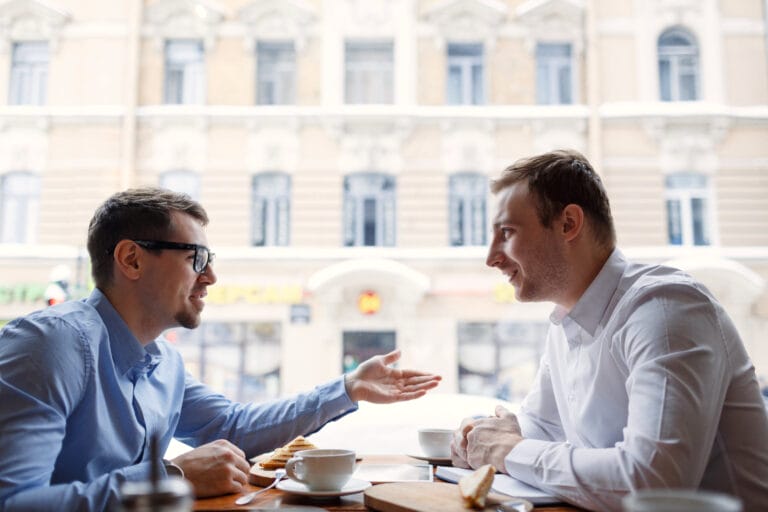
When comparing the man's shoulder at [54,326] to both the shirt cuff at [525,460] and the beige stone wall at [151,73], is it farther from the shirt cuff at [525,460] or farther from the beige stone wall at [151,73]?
the beige stone wall at [151,73]

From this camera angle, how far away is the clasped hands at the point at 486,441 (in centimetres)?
106

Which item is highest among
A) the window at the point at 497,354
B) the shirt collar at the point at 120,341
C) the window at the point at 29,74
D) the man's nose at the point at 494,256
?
the window at the point at 29,74

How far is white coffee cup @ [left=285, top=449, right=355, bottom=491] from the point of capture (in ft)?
3.05

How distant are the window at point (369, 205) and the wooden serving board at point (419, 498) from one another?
14.8 ft

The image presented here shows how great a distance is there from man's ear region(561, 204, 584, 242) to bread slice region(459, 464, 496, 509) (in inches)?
18.2

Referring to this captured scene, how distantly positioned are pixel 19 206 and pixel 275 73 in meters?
2.36

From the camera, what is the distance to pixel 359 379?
136 cm

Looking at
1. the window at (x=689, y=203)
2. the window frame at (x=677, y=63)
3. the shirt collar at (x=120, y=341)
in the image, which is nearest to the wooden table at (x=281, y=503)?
the shirt collar at (x=120, y=341)

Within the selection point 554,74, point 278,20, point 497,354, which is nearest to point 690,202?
point 554,74

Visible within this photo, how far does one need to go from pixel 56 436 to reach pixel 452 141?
189 inches

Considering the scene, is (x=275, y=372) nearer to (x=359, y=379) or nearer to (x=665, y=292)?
(x=359, y=379)

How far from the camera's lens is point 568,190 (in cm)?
117

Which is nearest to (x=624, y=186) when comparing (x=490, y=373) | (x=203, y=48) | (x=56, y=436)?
(x=490, y=373)

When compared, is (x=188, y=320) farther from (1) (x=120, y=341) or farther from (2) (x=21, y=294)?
(2) (x=21, y=294)
